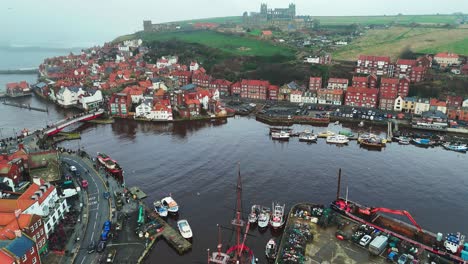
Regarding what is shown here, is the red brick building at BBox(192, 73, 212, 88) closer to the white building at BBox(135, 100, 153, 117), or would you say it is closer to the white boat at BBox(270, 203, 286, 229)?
the white building at BBox(135, 100, 153, 117)

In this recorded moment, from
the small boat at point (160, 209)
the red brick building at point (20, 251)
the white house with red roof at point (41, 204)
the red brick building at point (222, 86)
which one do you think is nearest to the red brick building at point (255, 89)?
the red brick building at point (222, 86)

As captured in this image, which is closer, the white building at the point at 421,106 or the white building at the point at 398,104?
the white building at the point at 421,106

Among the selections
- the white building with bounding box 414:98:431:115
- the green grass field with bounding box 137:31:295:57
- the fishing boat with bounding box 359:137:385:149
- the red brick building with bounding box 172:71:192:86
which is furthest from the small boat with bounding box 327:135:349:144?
the green grass field with bounding box 137:31:295:57

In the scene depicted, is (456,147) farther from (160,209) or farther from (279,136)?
(160,209)

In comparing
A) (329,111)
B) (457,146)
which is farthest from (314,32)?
(457,146)

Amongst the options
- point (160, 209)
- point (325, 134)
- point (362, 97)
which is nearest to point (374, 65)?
point (362, 97)

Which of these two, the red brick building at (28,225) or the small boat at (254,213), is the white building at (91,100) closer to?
the red brick building at (28,225)

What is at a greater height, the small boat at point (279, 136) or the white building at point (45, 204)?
the white building at point (45, 204)
